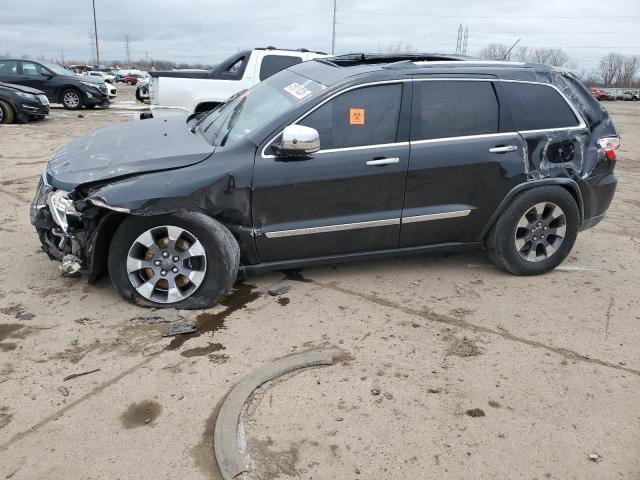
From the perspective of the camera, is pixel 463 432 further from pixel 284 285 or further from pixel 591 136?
pixel 591 136

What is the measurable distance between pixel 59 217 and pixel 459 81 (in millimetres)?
3102

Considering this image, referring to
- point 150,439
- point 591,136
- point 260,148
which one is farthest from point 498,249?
point 150,439

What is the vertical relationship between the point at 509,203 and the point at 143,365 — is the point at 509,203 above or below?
above

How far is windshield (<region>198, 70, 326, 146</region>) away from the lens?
4.11 meters

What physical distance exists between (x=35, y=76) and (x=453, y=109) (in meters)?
16.1

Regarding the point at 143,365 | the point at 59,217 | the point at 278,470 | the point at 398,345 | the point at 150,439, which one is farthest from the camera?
the point at 59,217

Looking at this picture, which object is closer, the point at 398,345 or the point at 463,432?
the point at 463,432

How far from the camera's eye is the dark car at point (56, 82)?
1620 centimetres

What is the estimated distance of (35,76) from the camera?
16609 mm

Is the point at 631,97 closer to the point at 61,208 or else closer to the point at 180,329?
the point at 180,329

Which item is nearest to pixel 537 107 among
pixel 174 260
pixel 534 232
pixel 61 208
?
pixel 534 232

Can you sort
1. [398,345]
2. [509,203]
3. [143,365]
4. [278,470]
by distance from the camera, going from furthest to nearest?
[509,203] → [398,345] → [143,365] → [278,470]

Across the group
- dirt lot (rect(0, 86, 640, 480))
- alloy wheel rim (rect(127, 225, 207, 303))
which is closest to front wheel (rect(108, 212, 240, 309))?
alloy wheel rim (rect(127, 225, 207, 303))

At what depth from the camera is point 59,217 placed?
381cm
